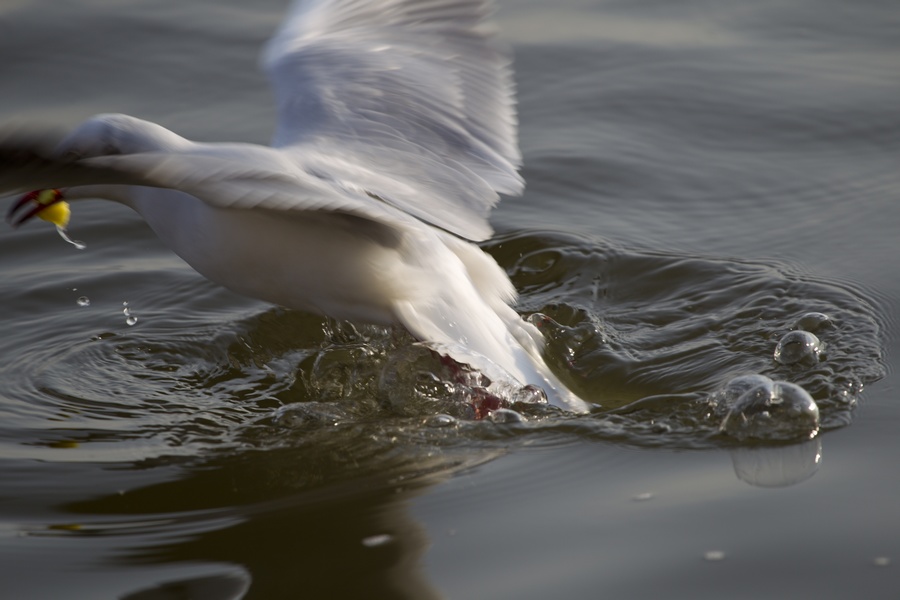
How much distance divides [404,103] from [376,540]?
1.86 m

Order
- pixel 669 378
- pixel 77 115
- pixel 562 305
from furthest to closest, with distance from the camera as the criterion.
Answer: pixel 77 115, pixel 562 305, pixel 669 378

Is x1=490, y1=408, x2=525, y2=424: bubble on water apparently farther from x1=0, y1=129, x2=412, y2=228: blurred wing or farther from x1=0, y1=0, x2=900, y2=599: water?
x1=0, y1=129, x2=412, y2=228: blurred wing

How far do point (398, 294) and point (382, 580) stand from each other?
1.27 m

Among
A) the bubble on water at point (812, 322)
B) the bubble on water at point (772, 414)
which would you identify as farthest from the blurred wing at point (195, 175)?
the bubble on water at point (812, 322)

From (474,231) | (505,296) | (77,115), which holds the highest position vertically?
(77,115)

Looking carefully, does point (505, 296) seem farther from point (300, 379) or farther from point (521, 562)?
point (521, 562)

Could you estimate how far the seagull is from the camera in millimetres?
3529

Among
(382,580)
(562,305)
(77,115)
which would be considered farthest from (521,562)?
(77,115)

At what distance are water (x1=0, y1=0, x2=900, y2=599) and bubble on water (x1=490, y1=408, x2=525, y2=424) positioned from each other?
0.02 m

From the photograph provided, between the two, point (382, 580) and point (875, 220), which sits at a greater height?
point (875, 220)

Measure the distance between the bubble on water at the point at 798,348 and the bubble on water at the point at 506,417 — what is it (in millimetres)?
898

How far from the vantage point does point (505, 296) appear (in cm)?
419

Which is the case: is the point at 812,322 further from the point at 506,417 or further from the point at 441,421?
the point at 441,421

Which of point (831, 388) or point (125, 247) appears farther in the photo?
point (125, 247)
